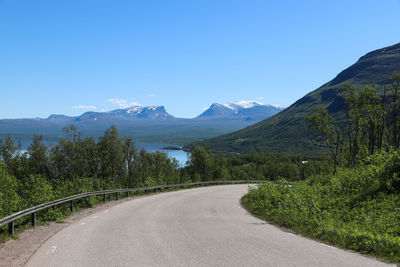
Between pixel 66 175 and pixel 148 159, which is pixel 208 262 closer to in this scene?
pixel 66 175

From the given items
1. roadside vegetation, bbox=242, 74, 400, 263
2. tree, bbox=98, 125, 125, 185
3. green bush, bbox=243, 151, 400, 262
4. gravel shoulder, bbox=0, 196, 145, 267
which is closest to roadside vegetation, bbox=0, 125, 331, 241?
tree, bbox=98, 125, 125, 185

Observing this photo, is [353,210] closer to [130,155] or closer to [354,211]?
[354,211]

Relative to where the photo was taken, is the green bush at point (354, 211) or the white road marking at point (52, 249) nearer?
the white road marking at point (52, 249)

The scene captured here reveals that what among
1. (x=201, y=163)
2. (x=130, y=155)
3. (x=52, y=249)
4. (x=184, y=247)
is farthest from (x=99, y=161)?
(x=184, y=247)

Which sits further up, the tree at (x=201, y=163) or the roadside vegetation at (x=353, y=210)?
the roadside vegetation at (x=353, y=210)

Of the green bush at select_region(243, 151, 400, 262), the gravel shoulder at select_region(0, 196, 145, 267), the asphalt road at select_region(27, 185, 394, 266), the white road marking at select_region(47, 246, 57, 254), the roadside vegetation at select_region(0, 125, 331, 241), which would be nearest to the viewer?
the asphalt road at select_region(27, 185, 394, 266)

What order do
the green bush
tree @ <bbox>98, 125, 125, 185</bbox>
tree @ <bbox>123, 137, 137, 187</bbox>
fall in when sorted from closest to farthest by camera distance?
the green bush → tree @ <bbox>98, 125, 125, 185</bbox> → tree @ <bbox>123, 137, 137, 187</bbox>

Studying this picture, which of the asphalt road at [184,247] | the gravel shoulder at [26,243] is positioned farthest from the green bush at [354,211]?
the gravel shoulder at [26,243]

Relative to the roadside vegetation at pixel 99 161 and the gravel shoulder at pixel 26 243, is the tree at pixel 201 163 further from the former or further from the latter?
the gravel shoulder at pixel 26 243

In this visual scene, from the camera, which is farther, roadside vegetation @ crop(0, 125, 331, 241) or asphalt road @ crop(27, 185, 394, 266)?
roadside vegetation @ crop(0, 125, 331, 241)

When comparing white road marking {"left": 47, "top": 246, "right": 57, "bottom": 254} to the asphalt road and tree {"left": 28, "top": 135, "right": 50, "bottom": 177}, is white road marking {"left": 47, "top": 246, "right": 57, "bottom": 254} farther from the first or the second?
tree {"left": 28, "top": 135, "right": 50, "bottom": 177}

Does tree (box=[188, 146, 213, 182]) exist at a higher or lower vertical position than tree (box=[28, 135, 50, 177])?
lower

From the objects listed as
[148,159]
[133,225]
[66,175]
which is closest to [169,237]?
[133,225]

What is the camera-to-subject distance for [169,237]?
1020 centimetres
